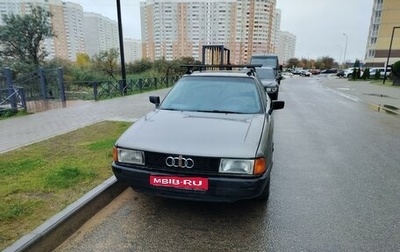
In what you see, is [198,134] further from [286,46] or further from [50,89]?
[286,46]

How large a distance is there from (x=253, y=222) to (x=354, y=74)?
140 feet

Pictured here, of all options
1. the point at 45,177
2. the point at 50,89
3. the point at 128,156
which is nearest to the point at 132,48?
the point at 50,89

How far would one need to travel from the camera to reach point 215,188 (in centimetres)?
272

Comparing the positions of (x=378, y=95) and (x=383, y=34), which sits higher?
(x=383, y=34)

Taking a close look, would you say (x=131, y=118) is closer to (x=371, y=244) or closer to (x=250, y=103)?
(x=250, y=103)

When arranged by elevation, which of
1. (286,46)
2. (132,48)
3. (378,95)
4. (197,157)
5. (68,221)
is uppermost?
(286,46)

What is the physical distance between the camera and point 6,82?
375 inches

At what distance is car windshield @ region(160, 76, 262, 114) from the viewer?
390 centimetres

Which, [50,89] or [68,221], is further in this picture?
[50,89]

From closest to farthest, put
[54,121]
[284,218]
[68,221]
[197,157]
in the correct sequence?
1. [197,157]
2. [68,221]
3. [284,218]
4. [54,121]

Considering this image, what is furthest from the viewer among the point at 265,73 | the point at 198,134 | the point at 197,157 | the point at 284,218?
the point at 265,73

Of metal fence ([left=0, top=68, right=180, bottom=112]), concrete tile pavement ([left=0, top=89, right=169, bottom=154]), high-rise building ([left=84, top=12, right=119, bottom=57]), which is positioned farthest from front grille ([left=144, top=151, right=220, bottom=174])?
high-rise building ([left=84, top=12, right=119, bottom=57])

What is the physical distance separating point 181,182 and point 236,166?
58cm

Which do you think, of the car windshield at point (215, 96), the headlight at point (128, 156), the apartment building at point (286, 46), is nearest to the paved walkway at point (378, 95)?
the car windshield at point (215, 96)
